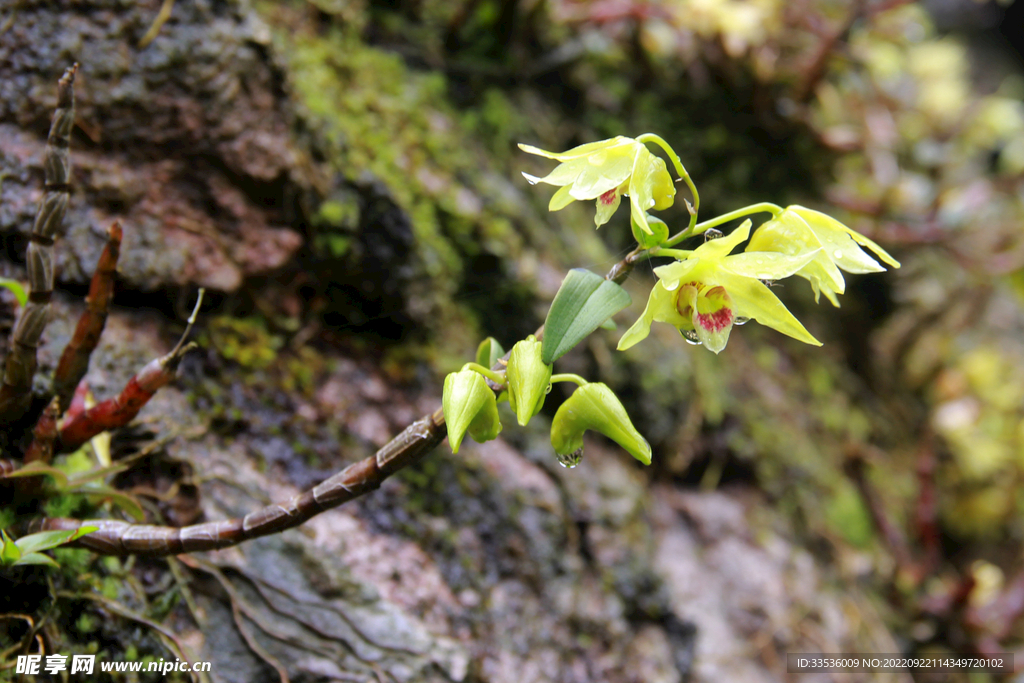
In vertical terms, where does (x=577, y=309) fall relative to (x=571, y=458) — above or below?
above

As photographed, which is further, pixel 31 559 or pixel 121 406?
pixel 121 406

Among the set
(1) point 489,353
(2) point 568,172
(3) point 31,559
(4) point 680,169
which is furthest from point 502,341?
(3) point 31,559

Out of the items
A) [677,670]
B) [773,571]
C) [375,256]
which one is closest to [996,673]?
[773,571]

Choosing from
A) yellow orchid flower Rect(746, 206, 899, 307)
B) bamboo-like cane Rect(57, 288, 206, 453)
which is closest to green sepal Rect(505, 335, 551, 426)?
yellow orchid flower Rect(746, 206, 899, 307)

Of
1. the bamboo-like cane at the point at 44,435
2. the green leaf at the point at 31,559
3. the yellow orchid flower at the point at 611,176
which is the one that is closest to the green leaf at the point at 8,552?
the green leaf at the point at 31,559

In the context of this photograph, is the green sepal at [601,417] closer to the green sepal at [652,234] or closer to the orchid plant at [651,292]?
the orchid plant at [651,292]

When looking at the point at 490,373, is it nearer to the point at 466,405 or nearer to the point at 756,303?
the point at 466,405
